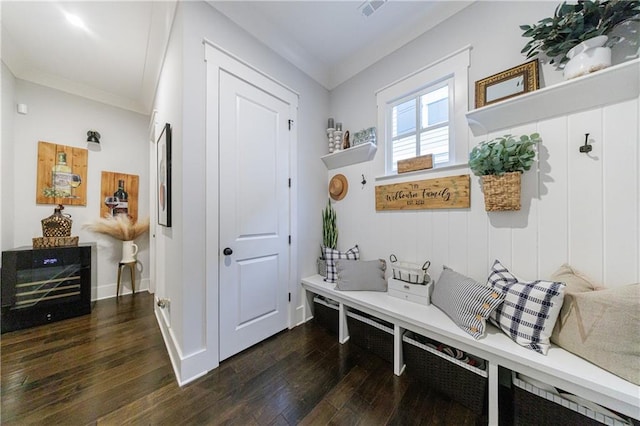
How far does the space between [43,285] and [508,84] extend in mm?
4772

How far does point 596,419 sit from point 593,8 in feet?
6.63

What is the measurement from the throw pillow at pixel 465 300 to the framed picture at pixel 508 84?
128cm

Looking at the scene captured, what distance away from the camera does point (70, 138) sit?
282 centimetres

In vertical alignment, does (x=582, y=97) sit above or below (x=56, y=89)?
below

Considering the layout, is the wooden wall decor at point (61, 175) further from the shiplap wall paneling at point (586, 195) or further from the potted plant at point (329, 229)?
the shiplap wall paneling at point (586, 195)

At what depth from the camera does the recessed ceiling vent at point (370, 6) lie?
174 centimetres

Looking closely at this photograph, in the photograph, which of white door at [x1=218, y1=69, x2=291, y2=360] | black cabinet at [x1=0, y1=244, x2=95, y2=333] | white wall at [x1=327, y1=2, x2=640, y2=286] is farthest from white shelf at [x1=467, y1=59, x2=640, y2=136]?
black cabinet at [x1=0, y1=244, x2=95, y2=333]

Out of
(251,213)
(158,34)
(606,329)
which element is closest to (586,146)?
(606,329)

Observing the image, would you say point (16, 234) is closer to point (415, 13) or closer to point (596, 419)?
point (415, 13)

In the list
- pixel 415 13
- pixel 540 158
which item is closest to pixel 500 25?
pixel 415 13

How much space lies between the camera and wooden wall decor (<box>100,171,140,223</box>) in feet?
9.92

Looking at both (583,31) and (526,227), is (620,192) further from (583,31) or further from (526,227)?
(583,31)

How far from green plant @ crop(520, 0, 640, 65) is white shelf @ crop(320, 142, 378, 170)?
1.21 metres

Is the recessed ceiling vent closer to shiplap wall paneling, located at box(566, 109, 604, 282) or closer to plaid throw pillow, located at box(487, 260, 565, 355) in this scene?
shiplap wall paneling, located at box(566, 109, 604, 282)
